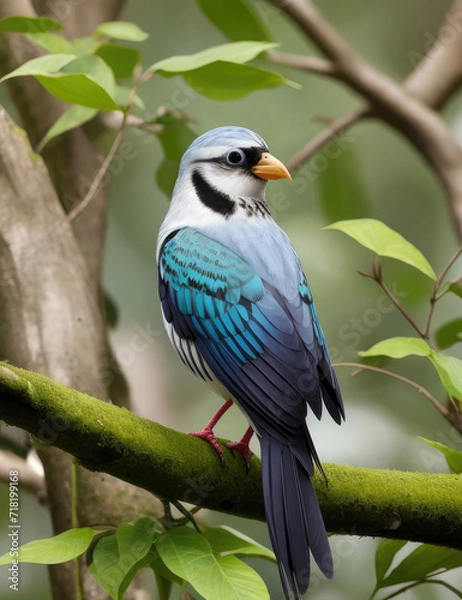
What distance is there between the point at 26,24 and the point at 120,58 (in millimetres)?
337

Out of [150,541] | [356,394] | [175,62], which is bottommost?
[356,394]

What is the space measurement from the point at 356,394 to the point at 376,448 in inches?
11.9

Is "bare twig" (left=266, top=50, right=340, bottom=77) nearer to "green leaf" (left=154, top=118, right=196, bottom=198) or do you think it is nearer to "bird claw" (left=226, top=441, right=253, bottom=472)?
"green leaf" (left=154, top=118, right=196, bottom=198)

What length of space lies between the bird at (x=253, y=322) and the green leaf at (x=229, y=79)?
0.47 feet

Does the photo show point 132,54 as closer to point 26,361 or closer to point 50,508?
point 26,361

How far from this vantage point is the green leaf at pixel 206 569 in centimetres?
144

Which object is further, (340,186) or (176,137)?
(340,186)

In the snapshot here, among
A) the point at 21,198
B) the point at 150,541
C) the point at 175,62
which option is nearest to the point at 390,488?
the point at 150,541

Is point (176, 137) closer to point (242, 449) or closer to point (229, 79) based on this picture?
point (229, 79)

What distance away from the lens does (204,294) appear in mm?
1849

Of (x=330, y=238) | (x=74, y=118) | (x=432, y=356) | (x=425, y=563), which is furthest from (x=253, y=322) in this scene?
(x=330, y=238)

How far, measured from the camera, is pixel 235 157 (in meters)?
2.10

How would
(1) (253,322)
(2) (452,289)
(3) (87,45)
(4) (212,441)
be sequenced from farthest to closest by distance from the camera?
(3) (87,45)
(2) (452,289)
(1) (253,322)
(4) (212,441)

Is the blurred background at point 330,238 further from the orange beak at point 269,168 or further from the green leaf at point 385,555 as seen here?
the green leaf at point 385,555
